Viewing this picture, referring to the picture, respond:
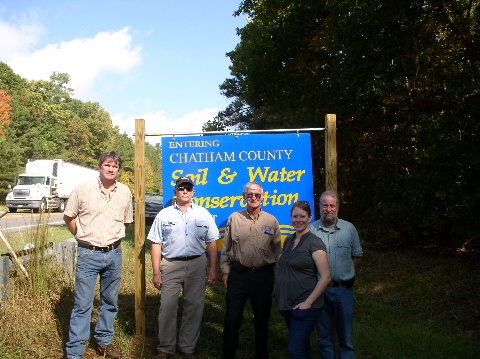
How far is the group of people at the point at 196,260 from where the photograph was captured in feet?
13.1

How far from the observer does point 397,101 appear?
10.9 meters

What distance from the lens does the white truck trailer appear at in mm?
30422

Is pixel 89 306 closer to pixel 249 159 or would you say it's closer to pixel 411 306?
pixel 249 159

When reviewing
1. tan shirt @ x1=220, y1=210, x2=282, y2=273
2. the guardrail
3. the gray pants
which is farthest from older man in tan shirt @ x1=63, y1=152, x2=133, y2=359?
the guardrail

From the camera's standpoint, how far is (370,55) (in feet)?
32.8

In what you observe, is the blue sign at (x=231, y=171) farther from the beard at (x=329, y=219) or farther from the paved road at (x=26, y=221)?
the paved road at (x=26, y=221)

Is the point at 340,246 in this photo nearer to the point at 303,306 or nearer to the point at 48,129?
the point at 303,306

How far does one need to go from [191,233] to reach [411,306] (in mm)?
4470

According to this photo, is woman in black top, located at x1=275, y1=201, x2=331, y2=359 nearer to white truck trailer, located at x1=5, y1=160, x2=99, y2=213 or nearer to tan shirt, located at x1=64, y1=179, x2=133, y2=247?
tan shirt, located at x1=64, y1=179, x2=133, y2=247

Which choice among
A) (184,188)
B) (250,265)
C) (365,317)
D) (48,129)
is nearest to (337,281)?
(250,265)

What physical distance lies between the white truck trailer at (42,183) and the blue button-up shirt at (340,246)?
1056 inches

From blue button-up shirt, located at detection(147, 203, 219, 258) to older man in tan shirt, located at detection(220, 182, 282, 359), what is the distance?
0.29 m

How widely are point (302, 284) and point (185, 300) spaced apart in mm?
1455

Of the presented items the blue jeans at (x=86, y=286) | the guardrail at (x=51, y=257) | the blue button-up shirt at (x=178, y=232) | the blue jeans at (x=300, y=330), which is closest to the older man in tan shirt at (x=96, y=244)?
the blue jeans at (x=86, y=286)
